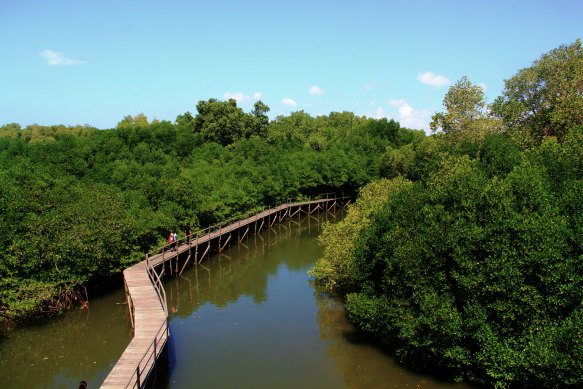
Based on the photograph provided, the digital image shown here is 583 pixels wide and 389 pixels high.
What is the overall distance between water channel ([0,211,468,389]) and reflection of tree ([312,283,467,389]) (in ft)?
0.11

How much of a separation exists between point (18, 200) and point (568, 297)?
21182mm

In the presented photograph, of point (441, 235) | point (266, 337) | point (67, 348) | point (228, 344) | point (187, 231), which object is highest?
point (441, 235)

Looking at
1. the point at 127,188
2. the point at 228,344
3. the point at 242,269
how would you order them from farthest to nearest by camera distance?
the point at 242,269 < the point at 127,188 < the point at 228,344

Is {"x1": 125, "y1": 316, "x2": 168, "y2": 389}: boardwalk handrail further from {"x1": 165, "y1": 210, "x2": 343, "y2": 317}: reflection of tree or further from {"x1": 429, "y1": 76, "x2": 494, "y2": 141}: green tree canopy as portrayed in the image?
{"x1": 429, "y1": 76, "x2": 494, "y2": 141}: green tree canopy

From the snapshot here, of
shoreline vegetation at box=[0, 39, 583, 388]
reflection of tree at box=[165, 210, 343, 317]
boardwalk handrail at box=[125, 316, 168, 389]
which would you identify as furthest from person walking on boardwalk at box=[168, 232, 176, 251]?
boardwalk handrail at box=[125, 316, 168, 389]

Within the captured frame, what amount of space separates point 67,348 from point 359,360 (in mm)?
11141

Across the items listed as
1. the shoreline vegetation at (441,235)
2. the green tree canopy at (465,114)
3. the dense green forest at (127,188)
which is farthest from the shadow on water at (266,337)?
the green tree canopy at (465,114)

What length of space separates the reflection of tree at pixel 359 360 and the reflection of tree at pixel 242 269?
4.72 meters

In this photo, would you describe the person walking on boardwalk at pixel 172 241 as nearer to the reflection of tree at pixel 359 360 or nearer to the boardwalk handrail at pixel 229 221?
the boardwalk handrail at pixel 229 221

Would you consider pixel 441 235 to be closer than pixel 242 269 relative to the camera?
Yes

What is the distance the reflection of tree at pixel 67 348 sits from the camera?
14.4 metres

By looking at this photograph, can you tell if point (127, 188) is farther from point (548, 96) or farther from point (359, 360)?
point (548, 96)

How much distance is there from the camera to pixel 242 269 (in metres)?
27.3

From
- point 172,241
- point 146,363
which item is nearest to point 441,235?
point 146,363
